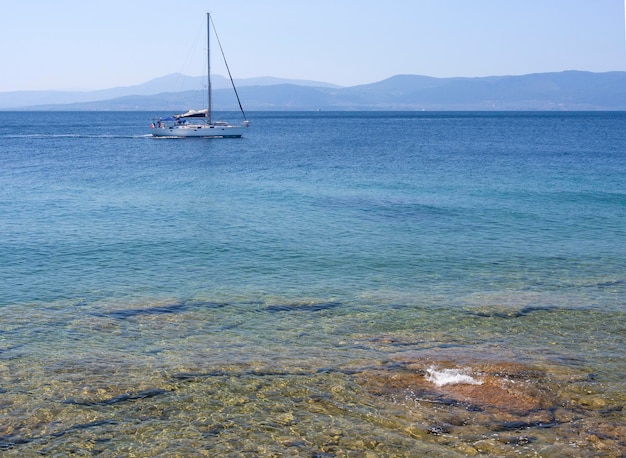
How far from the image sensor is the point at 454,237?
3241 centimetres

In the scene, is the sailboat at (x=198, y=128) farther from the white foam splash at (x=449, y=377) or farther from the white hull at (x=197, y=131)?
the white foam splash at (x=449, y=377)

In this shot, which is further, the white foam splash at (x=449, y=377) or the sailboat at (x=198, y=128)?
the sailboat at (x=198, y=128)

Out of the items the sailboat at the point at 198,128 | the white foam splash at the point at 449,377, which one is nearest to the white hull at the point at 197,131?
the sailboat at the point at 198,128

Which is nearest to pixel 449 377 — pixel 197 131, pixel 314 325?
pixel 314 325

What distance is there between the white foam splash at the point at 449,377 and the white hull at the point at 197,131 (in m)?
92.9

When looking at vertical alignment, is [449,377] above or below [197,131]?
below

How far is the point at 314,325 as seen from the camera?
19.9 meters

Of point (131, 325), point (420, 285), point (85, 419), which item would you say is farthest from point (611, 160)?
point (85, 419)

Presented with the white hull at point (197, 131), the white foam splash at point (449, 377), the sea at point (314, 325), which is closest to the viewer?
the sea at point (314, 325)

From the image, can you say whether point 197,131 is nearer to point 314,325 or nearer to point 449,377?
point 314,325

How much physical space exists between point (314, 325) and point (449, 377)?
18.0ft

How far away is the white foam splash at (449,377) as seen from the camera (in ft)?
50.3

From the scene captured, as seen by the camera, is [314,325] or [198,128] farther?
[198,128]

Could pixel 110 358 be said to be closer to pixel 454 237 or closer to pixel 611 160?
pixel 454 237
